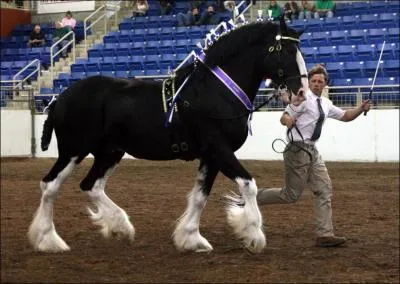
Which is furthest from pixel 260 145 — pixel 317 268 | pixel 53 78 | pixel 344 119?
pixel 317 268

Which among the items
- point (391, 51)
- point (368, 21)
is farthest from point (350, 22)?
point (391, 51)

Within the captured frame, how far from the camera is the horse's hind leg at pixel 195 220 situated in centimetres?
709

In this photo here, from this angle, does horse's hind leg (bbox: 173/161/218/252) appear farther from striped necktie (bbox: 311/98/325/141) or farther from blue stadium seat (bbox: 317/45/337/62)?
blue stadium seat (bbox: 317/45/337/62)

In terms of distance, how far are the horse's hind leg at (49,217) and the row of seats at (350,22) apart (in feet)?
51.8

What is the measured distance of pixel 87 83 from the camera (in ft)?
24.9

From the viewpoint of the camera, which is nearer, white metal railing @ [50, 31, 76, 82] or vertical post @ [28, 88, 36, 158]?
vertical post @ [28, 88, 36, 158]

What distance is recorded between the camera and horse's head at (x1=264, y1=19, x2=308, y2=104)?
7.04 m

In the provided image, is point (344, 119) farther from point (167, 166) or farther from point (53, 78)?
point (53, 78)

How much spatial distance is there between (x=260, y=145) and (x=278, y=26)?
39.1ft

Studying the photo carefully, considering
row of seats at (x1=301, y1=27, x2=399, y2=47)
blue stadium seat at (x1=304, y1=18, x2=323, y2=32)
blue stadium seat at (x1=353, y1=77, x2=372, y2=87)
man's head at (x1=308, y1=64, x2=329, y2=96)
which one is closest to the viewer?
man's head at (x1=308, y1=64, x2=329, y2=96)

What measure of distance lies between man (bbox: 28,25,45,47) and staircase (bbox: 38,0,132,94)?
52.1 inches

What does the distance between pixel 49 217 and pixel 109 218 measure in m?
0.67

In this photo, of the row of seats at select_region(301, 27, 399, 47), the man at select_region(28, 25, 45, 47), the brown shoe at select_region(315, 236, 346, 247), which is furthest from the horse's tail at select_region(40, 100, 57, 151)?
the man at select_region(28, 25, 45, 47)

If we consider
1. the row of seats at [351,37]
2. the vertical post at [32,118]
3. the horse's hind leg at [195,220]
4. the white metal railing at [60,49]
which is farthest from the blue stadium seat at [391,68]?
the horse's hind leg at [195,220]
